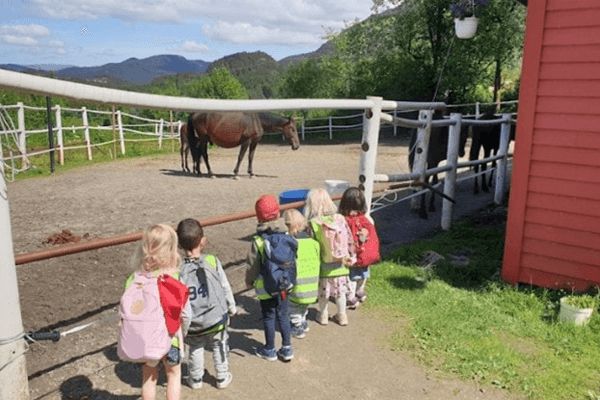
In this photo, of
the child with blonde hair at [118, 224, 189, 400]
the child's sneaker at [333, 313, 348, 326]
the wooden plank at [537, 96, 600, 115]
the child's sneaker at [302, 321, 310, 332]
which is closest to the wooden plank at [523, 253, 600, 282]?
the wooden plank at [537, 96, 600, 115]

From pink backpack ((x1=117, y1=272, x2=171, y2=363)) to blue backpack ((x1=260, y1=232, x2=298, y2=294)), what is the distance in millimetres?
841

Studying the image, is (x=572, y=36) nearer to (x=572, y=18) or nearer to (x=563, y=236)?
(x=572, y=18)

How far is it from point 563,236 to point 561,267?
0.30m

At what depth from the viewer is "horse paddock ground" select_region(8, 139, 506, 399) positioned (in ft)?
9.97

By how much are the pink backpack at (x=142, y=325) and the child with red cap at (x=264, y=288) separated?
2.69 feet

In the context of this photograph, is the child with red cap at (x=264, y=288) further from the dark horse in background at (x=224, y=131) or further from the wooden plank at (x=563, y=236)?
the dark horse in background at (x=224, y=131)

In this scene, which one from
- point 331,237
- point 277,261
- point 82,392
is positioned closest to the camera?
point 82,392

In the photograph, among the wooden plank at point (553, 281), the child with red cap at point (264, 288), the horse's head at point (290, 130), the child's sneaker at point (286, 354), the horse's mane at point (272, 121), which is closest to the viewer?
the child with red cap at point (264, 288)

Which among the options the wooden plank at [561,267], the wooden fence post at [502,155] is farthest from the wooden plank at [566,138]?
the wooden fence post at [502,155]

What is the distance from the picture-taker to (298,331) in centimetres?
365

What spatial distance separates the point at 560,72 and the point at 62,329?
4.75 meters

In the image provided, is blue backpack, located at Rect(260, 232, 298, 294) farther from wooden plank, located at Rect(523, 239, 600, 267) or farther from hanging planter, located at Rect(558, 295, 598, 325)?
wooden plank, located at Rect(523, 239, 600, 267)

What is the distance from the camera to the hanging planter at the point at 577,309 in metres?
3.75

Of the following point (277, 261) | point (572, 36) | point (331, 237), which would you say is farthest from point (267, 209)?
point (572, 36)
